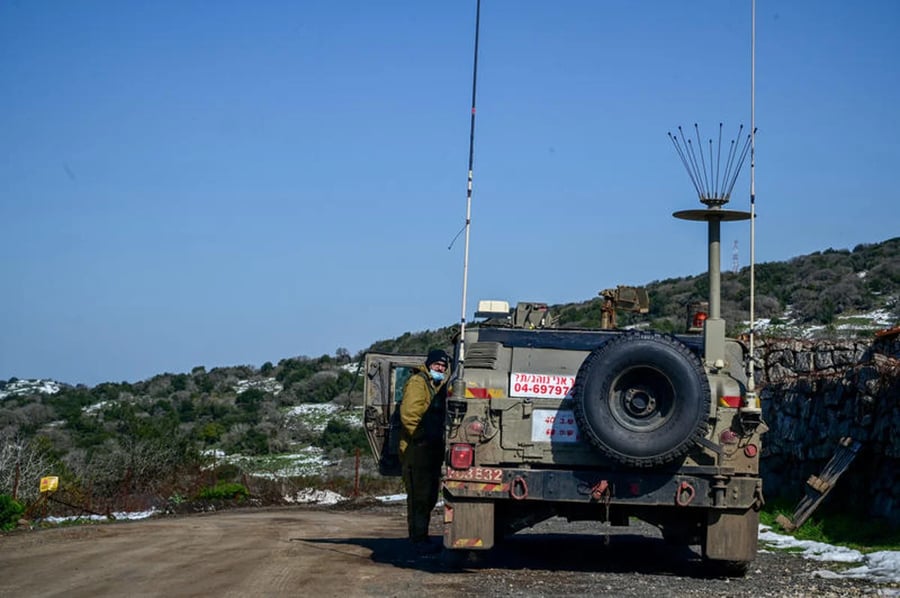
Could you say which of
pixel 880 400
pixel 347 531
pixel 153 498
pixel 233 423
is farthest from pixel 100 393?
pixel 880 400

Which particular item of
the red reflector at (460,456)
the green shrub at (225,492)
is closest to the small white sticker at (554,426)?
the red reflector at (460,456)

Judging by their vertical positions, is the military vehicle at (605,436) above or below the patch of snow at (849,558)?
above

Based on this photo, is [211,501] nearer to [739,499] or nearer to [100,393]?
[739,499]

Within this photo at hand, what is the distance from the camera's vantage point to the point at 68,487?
21609mm

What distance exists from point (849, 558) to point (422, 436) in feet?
15.2

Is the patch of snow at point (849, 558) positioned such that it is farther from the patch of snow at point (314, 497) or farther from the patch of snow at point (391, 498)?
the patch of snow at point (314, 497)

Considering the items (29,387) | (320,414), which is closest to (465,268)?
(320,414)

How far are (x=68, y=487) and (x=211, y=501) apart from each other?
2.66 meters

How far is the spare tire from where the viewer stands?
1035 centimetres

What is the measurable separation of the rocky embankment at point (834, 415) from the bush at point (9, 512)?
11.2 metres

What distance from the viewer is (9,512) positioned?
673 inches

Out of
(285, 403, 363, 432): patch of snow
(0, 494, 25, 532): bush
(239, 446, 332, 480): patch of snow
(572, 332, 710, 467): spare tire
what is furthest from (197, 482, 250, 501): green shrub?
(285, 403, 363, 432): patch of snow

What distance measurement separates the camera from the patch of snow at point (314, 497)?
24786mm

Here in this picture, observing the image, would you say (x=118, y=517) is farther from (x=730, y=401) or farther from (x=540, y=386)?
(x=730, y=401)
